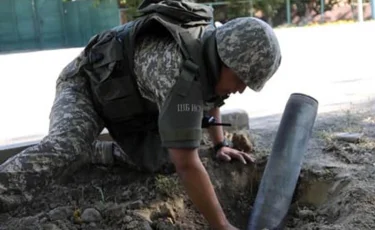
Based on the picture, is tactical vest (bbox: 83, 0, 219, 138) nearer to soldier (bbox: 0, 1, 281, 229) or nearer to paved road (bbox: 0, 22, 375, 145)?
soldier (bbox: 0, 1, 281, 229)

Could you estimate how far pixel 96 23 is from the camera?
23484 millimetres

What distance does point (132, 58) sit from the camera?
3.14 meters

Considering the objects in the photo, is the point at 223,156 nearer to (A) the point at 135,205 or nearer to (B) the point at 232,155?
(B) the point at 232,155

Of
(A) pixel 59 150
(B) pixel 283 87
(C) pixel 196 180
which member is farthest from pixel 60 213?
(B) pixel 283 87

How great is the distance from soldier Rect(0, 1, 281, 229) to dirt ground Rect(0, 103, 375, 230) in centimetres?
12

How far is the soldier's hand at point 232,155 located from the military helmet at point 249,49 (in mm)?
963

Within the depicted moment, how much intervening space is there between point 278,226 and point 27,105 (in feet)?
17.4

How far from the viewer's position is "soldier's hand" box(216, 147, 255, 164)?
3697 millimetres

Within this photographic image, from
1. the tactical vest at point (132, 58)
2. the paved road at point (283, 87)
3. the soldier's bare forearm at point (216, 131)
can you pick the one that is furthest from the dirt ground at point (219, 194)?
the paved road at point (283, 87)

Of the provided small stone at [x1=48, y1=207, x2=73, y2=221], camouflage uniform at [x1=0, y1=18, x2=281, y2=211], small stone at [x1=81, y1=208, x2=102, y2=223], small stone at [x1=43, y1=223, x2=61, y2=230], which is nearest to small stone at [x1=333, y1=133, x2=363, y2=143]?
camouflage uniform at [x1=0, y1=18, x2=281, y2=211]

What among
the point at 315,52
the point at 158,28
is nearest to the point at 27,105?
the point at 158,28

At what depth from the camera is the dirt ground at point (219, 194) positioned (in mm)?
3051

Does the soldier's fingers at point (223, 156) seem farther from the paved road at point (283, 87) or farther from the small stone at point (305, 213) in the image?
the paved road at point (283, 87)

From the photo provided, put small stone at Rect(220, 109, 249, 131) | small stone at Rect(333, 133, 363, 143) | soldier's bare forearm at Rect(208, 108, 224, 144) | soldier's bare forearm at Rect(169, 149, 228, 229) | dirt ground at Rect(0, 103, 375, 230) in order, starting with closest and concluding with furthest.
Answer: soldier's bare forearm at Rect(169, 149, 228, 229)
dirt ground at Rect(0, 103, 375, 230)
soldier's bare forearm at Rect(208, 108, 224, 144)
small stone at Rect(333, 133, 363, 143)
small stone at Rect(220, 109, 249, 131)
